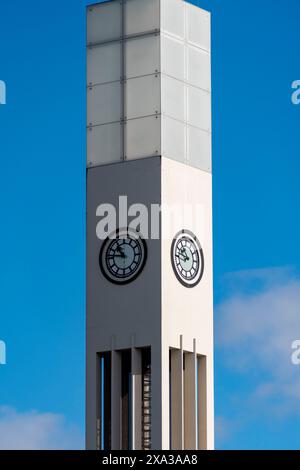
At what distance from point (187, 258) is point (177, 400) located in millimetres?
5659

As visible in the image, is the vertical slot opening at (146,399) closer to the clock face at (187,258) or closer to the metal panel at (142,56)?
the clock face at (187,258)

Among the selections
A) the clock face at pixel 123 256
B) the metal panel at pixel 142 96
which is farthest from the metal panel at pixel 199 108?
the clock face at pixel 123 256

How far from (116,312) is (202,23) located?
41.2ft

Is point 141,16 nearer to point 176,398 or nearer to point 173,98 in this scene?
point 173,98

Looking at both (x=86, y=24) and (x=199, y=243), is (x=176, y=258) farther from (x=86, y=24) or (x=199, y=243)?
(x=86, y=24)

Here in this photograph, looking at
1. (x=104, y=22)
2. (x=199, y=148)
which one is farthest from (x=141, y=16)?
(x=199, y=148)

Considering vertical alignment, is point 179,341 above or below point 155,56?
below

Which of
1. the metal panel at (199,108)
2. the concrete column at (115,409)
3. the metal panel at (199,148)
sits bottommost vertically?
the concrete column at (115,409)

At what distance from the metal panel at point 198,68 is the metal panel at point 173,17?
912 millimetres

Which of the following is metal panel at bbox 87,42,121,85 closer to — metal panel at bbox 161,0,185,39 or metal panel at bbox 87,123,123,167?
metal panel at bbox 87,123,123,167

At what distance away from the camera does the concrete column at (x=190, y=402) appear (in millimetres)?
106938
